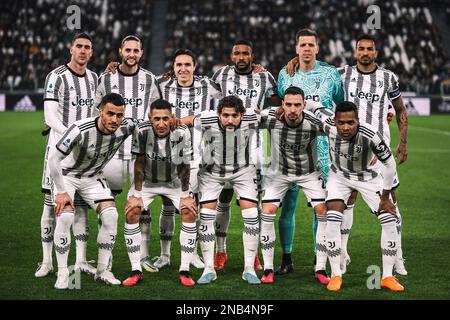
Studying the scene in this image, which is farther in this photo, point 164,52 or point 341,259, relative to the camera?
point 164,52

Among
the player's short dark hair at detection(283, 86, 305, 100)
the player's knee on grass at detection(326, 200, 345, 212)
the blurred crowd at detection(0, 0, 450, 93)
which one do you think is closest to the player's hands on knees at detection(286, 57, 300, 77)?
the player's short dark hair at detection(283, 86, 305, 100)

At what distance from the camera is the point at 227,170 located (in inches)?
296

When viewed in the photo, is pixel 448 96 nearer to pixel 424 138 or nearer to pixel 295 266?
pixel 424 138

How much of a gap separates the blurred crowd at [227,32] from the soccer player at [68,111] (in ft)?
71.3

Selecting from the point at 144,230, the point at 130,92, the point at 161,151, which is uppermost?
the point at 130,92

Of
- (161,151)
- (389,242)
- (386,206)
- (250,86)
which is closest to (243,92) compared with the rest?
(250,86)

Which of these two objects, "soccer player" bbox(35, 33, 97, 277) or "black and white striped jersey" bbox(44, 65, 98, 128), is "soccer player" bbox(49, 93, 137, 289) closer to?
"soccer player" bbox(35, 33, 97, 277)

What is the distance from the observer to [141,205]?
23.7ft

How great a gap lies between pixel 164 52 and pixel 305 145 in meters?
25.5

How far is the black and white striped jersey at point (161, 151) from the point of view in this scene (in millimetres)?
7304

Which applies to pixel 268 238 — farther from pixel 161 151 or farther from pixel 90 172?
pixel 90 172

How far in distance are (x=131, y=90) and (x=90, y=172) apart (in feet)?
3.41

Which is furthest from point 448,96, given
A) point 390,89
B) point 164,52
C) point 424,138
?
point 390,89

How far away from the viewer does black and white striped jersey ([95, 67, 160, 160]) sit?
787 cm
